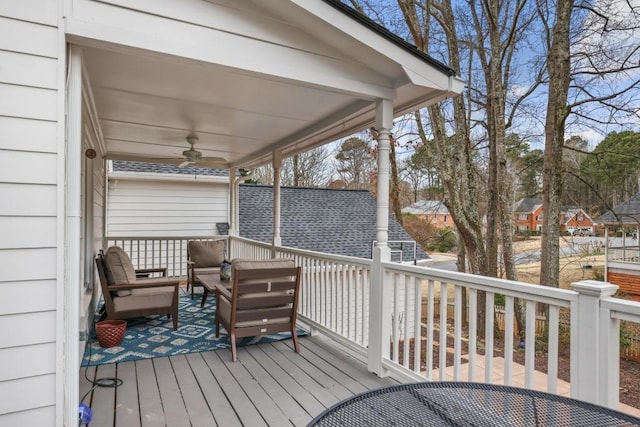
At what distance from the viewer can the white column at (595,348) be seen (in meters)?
1.78

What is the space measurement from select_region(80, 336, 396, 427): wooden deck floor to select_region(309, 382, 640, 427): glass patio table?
1.36 metres

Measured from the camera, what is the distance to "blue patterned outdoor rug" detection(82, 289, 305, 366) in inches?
147

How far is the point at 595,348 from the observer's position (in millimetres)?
1820

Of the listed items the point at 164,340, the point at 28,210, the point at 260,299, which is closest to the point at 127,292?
the point at 164,340

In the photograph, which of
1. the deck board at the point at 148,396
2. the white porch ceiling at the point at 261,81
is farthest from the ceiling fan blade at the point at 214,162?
the deck board at the point at 148,396

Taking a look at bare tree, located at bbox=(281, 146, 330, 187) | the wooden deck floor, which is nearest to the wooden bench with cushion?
the wooden deck floor

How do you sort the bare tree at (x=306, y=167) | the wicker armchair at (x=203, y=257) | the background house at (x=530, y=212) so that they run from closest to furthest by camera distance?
the wicker armchair at (x=203, y=257)
the bare tree at (x=306, y=167)
the background house at (x=530, y=212)

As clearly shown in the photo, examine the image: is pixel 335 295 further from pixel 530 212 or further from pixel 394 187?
pixel 530 212

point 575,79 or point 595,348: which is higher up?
point 575,79

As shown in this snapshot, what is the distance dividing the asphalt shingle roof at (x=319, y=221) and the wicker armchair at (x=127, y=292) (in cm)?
490

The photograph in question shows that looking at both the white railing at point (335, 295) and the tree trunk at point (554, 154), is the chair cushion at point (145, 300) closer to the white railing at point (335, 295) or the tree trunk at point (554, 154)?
the white railing at point (335, 295)

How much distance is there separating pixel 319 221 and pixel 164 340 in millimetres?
7299

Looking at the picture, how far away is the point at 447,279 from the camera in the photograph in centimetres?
273

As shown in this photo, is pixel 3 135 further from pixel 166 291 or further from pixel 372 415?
pixel 166 291
